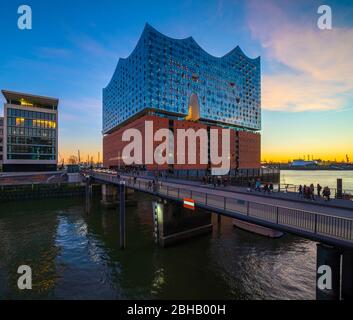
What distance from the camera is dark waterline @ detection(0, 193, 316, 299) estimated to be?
45.8 ft

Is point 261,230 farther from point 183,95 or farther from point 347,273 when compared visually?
point 183,95

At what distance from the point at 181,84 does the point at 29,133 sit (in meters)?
60.5

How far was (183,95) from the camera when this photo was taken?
93062 mm

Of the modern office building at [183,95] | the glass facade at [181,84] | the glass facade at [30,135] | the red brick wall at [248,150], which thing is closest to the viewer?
the glass facade at [30,135]

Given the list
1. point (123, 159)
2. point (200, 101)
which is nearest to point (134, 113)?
point (123, 159)

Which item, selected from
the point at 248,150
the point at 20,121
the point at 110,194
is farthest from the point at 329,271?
the point at 248,150

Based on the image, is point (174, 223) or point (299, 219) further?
point (174, 223)

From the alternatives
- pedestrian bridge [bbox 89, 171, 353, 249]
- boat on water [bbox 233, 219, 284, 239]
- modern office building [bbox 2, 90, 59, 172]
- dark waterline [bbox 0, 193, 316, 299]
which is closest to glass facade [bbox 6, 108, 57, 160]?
modern office building [bbox 2, 90, 59, 172]

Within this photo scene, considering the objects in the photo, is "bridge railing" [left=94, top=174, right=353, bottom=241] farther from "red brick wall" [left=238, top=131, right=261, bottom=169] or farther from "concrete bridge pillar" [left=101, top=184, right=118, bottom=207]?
"red brick wall" [left=238, top=131, right=261, bottom=169]

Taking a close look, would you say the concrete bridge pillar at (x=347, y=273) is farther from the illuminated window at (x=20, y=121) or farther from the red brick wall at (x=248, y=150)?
the red brick wall at (x=248, y=150)

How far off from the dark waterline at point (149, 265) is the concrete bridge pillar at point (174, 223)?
922 millimetres

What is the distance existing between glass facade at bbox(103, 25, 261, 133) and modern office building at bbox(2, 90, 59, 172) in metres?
31.8

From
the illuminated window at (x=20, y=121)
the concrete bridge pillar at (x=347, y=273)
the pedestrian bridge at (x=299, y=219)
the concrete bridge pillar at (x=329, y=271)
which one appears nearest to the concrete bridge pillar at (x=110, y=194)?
the pedestrian bridge at (x=299, y=219)

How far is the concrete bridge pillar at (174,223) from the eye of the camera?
21234 mm
